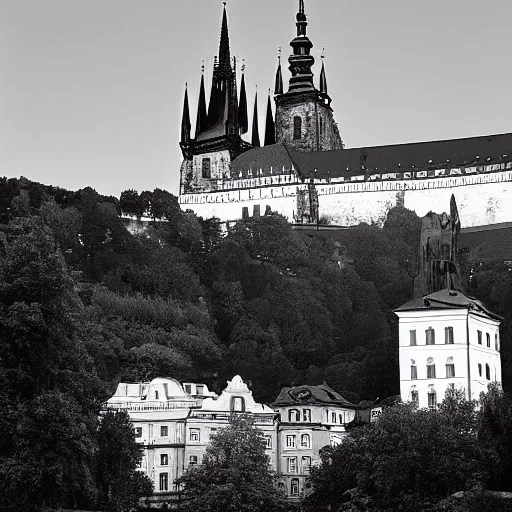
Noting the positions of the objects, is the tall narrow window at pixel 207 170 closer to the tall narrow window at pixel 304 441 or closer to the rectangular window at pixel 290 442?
the rectangular window at pixel 290 442

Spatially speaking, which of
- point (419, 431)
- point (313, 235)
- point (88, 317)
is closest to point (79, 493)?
point (419, 431)

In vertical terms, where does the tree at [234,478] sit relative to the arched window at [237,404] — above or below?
below

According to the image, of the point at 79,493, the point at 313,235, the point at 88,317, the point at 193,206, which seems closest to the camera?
the point at 79,493

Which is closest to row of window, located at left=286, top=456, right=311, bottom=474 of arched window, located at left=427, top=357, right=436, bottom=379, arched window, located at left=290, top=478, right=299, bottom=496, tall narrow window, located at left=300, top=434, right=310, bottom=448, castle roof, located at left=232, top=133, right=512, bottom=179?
arched window, located at left=290, top=478, right=299, bottom=496

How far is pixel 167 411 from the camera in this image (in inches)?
3194

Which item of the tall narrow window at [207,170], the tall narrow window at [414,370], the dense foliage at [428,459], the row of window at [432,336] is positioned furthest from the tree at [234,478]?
the tall narrow window at [207,170]

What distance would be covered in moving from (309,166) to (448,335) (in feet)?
260

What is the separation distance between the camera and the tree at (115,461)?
62156 mm

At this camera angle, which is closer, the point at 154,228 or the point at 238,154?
the point at 154,228

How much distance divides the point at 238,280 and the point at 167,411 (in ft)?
172

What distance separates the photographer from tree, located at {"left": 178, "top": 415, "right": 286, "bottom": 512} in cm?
6900

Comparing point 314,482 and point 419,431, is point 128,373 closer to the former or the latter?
point 314,482

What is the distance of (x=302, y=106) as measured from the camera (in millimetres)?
160000

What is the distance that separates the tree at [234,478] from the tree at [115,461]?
16.0 feet
